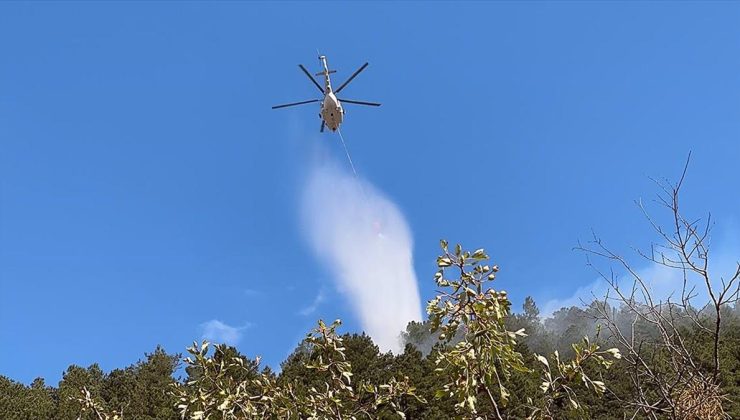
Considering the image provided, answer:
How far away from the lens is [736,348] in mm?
32281

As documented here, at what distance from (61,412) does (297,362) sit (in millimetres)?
12383

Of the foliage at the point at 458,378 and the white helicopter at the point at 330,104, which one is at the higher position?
the white helicopter at the point at 330,104

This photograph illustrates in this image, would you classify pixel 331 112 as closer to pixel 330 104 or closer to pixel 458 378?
pixel 330 104

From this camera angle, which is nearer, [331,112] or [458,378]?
[458,378]

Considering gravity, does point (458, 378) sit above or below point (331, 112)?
below

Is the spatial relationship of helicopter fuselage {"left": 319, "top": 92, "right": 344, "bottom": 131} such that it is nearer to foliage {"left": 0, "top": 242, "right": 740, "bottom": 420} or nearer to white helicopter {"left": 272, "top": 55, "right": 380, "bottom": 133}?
white helicopter {"left": 272, "top": 55, "right": 380, "bottom": 133}

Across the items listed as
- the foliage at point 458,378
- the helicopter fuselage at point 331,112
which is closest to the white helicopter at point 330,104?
the helicopter fuselage at point 331,112

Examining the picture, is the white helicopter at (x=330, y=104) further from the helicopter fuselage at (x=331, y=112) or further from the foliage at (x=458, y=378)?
the foliage at (x=458, y=378)

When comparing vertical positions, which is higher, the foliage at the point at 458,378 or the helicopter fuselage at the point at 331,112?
the helicopter fuselage at the point at 331,112

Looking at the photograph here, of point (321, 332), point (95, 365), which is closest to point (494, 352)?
point (321, 332)

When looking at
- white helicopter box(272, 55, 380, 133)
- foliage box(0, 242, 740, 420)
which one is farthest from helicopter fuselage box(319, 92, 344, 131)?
foliage box(0, 242, 740, 420)

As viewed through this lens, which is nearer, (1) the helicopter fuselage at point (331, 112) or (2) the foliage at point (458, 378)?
(2) the foliage at point (458, 378)

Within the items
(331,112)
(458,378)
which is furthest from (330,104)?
(458,378)

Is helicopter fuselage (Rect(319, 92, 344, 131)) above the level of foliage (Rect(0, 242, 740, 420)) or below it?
above
